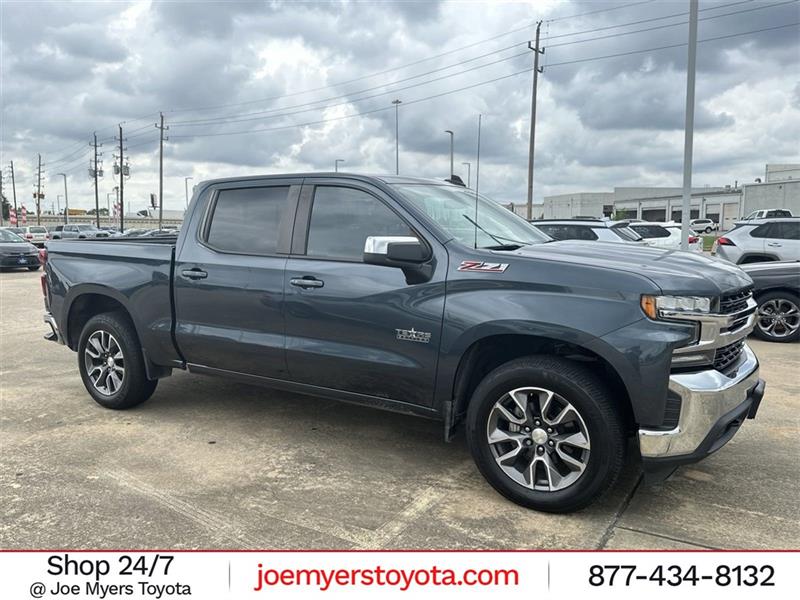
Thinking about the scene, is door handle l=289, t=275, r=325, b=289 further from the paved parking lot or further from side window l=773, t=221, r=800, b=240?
side window l=773, t=221, r=800, b=240

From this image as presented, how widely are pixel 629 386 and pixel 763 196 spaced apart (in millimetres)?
66217

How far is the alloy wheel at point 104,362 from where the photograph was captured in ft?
17.3

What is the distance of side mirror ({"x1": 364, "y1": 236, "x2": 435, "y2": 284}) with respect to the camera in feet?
11.9

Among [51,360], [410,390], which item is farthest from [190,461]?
[51,360]

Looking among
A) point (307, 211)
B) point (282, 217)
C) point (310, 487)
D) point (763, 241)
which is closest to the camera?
point (310, 487)

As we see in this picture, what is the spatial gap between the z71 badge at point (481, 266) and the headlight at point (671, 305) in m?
0.77

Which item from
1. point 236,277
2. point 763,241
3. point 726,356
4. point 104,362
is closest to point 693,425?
point 726,356

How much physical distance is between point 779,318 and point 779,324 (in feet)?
0.27

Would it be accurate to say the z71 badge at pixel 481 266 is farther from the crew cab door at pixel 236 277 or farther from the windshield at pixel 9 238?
the windshield at pixel 9 238

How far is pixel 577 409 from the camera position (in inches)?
130

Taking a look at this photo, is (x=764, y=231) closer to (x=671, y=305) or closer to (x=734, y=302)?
(x=734, y=302)

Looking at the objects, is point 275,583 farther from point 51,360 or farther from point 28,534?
point 51,360

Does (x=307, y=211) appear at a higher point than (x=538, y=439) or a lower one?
higher

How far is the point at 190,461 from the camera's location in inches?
166
